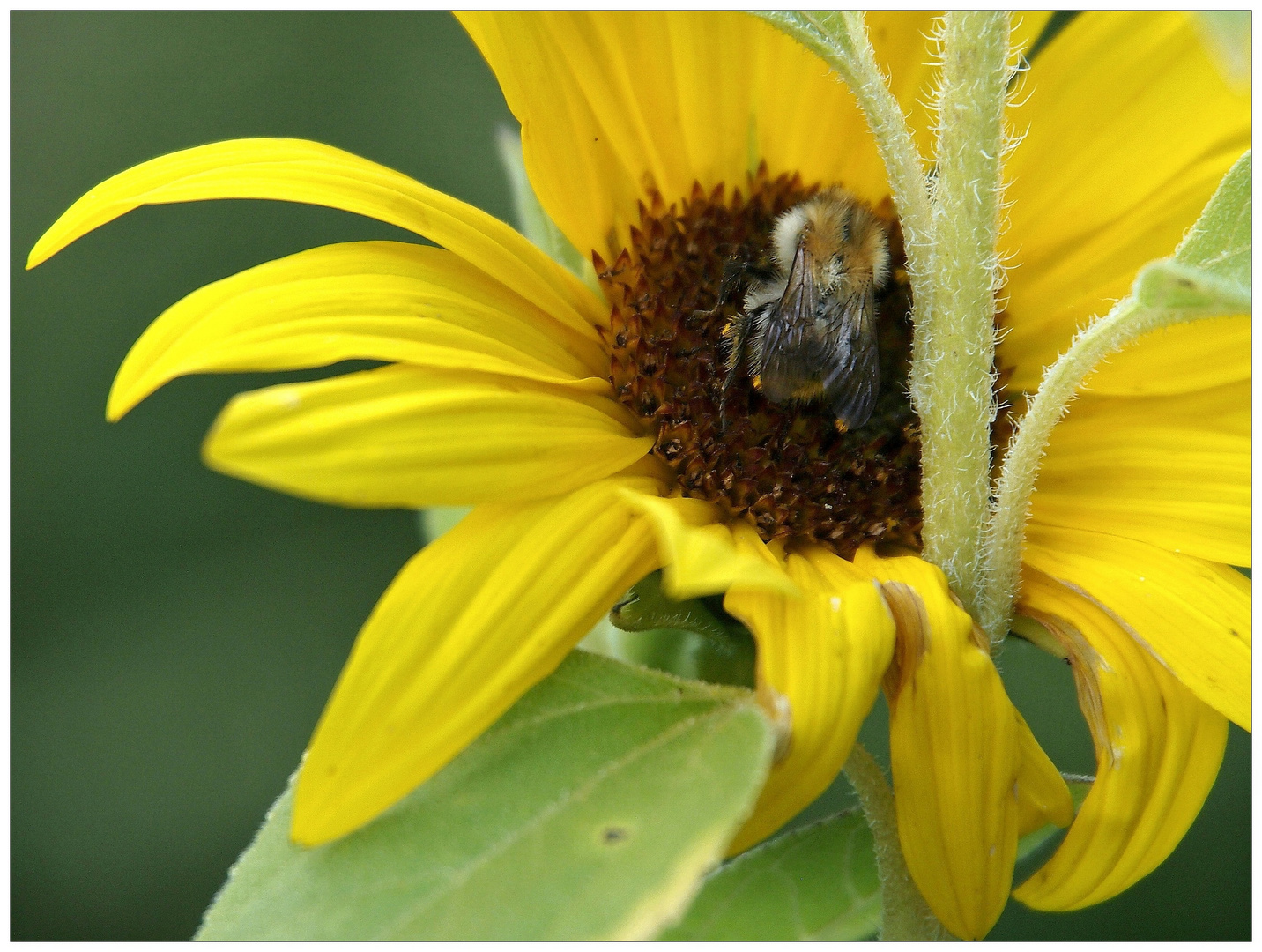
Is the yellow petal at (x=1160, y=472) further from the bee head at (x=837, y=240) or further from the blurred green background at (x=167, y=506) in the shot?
the blurred green background at (x=167, y=506)

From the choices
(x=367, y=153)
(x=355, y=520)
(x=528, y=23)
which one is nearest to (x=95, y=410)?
(x=355, y=520)

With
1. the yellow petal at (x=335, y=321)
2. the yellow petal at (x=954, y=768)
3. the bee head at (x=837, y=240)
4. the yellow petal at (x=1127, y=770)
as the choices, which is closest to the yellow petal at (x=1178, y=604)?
the yellow petal at (x=1127, y=770)

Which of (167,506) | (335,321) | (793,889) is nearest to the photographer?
(335,321)

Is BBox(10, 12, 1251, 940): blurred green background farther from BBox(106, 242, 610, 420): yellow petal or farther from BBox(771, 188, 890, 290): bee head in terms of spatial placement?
BBox(106, 242, 610, 420): yellow petal

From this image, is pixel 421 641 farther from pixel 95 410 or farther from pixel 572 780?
pixel 95 410

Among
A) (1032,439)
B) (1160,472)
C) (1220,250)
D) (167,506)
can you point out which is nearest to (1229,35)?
(1220,250)

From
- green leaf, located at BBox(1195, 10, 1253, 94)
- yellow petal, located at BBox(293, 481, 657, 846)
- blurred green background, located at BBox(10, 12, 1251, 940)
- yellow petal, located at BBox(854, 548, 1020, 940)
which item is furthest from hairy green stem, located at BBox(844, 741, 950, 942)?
blurred green background, located at BBox(10, 12, 1251, 940)

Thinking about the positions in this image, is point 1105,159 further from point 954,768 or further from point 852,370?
point 954,768
